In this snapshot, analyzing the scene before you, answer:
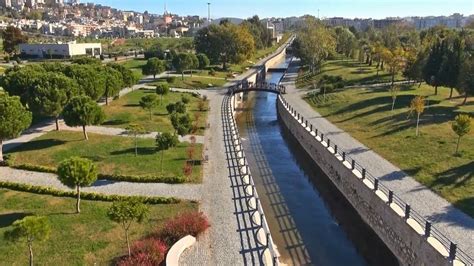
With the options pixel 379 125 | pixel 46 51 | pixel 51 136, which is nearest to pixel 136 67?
pixel 46 51

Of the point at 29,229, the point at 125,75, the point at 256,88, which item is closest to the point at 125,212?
the point at 29,229

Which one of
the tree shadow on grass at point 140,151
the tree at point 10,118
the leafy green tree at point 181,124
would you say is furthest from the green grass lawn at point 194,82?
the tree at point 10,118

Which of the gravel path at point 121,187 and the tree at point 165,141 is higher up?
the tree at point 165,141

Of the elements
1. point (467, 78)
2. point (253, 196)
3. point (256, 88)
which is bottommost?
point (253, 196)

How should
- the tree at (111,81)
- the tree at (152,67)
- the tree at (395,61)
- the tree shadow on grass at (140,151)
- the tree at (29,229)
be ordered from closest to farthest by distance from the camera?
1. the tree at (29,229)
2. the tree shadow on grass at (140,151)
3. the tree at (111,81)
4. the tree at (395,61)
5. the tree at (152,67)

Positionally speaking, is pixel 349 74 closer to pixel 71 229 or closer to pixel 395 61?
pixel 395 61

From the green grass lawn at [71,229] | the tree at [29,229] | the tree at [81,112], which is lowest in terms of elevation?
the green grass lawn at [71,229]

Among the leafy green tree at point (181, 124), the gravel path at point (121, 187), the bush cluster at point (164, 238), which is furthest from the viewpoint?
the leafy green tree at point (181, 124)

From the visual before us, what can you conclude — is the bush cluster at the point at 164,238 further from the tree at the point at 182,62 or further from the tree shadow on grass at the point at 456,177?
the tree at the point at 182,62
